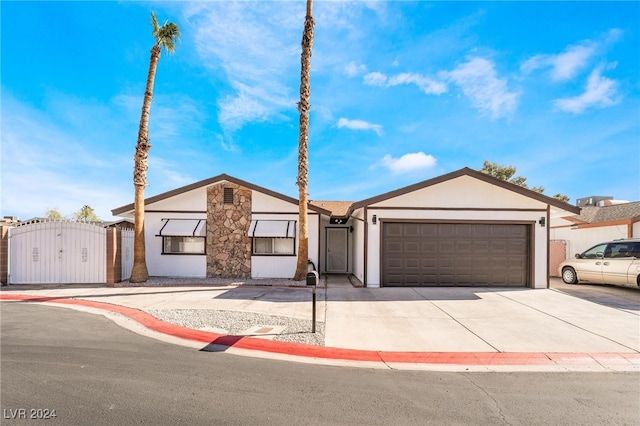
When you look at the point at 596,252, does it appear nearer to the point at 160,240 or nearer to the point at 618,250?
the point at 618,250

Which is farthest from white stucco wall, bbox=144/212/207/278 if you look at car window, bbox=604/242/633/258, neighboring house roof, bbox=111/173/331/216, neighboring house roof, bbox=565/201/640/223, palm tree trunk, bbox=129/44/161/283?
neighboring house roof, bbox=565/201/640/223

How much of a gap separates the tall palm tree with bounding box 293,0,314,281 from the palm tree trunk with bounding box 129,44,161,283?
5804 mm

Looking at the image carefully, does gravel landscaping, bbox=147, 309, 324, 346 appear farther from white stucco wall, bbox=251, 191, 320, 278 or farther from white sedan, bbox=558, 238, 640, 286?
white sedan, bbox=558, 238, 640, 286

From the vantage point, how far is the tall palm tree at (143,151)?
1295cm

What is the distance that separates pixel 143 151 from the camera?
13.3m

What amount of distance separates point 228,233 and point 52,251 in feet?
21.1

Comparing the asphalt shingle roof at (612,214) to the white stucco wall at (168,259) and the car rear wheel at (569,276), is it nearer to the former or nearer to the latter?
the car rear wheel at (569,276)

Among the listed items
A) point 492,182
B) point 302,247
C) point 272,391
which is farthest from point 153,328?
point 492,182

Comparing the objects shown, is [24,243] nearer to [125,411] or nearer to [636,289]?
[125,411]

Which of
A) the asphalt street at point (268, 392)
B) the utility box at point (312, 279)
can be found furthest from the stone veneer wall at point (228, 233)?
the asphalt street at point (268, 392)

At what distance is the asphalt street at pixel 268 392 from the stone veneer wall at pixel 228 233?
8739mm

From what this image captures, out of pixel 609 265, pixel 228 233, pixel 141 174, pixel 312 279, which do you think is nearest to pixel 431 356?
pixel 312 279

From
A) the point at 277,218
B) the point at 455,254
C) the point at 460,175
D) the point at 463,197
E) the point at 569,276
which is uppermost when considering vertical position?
the point at 460,175

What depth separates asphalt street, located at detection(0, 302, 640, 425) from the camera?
3.53m
